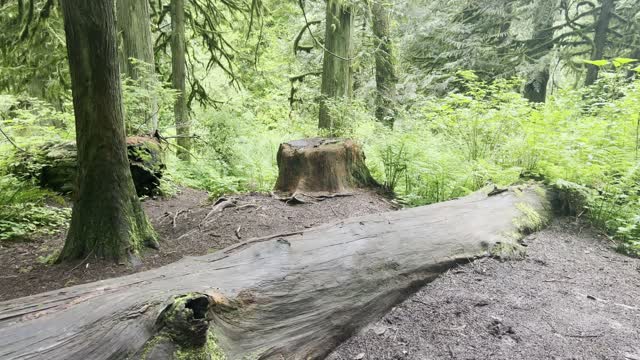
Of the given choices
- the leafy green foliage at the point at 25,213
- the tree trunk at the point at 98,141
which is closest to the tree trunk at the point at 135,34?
the leafy green foliage at the point at 25,213

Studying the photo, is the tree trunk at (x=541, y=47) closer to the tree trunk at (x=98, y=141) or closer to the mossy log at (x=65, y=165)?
the mossy log at (x=65, y=165)

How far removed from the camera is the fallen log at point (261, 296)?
166 cm

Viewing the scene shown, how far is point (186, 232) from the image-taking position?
14.7 feet

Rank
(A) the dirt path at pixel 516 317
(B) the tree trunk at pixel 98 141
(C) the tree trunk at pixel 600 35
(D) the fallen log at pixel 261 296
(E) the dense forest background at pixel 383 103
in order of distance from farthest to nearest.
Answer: (C) the tree trunk at pixel 600 35 < (E) the dense forest background at pixel 383 103 < (B) the tree trunk at pixel 98 141 < (A) the dirt path at pixel 516 317 < (D) the fallen log at pixel 261 296

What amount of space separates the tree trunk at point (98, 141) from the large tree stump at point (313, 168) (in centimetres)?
253

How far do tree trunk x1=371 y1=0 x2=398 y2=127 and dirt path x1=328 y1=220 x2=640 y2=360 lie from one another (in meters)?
9.21

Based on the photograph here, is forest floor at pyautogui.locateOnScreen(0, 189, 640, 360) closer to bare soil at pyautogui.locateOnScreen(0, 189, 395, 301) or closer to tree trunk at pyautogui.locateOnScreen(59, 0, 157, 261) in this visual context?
bare soil at pyautogui.locateOnScreen(0, 189, 395, 301)

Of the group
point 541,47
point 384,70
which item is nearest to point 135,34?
point 384,70

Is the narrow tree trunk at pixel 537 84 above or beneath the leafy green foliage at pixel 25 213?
above

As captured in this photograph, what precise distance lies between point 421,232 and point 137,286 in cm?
228

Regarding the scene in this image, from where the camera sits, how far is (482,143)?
6.44 meters

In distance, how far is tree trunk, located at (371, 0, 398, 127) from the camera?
12.4m

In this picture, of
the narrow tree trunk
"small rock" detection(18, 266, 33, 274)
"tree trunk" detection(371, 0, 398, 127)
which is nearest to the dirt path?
"small rock" detection(18, 266, 33, 274)

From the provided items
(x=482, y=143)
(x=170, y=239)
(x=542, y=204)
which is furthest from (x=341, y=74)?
(x=170, y=239)
